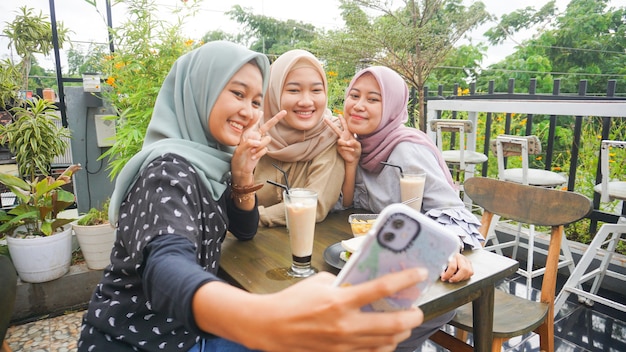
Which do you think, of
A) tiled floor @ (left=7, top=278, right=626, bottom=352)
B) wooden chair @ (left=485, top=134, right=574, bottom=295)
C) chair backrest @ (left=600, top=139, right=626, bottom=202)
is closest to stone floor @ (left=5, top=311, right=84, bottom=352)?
tiled floor @ (left=7, top=278, right=626, bottom=352)

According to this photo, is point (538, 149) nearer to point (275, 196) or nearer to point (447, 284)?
point (275, 196)

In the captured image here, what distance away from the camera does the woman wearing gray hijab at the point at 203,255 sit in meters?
0.52

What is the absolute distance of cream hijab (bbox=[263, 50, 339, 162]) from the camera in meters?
1.88

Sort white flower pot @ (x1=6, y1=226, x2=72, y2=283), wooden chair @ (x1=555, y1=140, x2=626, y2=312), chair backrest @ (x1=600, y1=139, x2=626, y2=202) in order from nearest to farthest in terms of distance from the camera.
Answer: white flower pot @ (x1=6, y1=226, x2=72, y2=283) < wooden chair @ (x1=555, y1=140, x2=626, y2=312) < chair backrest @ (x1=600, y1=139, x2=626, y2=202)

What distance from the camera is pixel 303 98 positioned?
1900 millimetres

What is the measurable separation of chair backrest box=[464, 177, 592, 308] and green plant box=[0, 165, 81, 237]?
8.90ft

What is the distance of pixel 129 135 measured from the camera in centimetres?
273

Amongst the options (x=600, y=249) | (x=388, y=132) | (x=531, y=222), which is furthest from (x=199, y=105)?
(x=600, y=249)

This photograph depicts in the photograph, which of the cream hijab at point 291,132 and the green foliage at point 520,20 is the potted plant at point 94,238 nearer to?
the cream hijab at point 291,132

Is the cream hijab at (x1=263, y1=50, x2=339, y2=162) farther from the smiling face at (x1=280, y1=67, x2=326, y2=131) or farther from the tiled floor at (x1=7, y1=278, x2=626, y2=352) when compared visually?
the tiled floor at (x1=7, y1=278, x2=626, y2=352)

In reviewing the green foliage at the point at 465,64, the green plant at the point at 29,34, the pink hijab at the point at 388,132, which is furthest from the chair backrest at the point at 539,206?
the green foliage at the point at 465,64

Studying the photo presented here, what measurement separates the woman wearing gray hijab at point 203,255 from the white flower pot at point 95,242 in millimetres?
1673

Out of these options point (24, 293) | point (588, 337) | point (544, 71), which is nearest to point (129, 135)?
point (24, 293)

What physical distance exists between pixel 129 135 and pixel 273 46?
1600 cm
